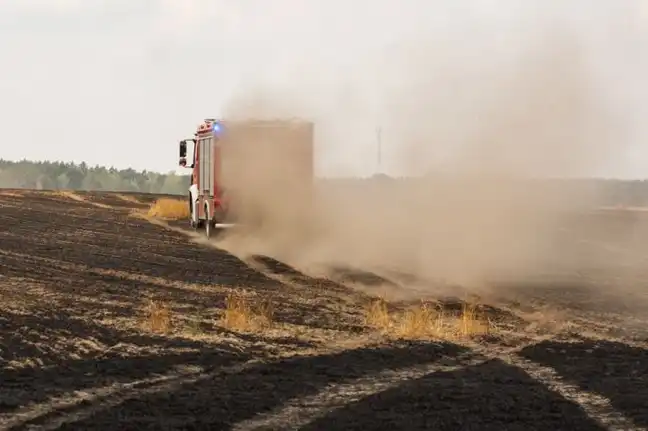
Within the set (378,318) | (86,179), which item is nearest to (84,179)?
(86,179)

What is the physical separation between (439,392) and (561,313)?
675 centimetres

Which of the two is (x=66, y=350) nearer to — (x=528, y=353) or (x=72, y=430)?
(x=72, y=430)

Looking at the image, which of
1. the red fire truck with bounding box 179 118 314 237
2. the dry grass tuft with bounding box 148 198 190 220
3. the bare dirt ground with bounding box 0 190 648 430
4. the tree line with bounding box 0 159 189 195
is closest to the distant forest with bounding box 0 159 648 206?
the tree line with bounding box 0 159 189 195

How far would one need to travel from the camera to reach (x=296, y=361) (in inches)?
414

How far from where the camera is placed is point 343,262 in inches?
913

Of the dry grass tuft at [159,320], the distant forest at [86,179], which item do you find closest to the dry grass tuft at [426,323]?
the dry grass tuft at [159,320]

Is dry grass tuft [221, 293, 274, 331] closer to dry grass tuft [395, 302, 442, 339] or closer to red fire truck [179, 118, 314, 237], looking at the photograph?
Answer: dry grass tuft [395, 302, 442, 339]

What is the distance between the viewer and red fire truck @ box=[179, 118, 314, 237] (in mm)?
27656

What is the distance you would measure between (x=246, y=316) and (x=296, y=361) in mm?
2250

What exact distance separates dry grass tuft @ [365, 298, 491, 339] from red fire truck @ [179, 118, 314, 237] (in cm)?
1334

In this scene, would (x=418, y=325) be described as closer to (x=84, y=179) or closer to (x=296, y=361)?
(x=296, y=361)

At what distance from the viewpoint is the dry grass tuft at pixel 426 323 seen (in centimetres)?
1241

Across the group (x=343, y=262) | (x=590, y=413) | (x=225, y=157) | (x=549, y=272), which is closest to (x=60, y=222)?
(x=225, y=157)

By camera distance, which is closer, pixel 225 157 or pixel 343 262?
pixel 343 262
